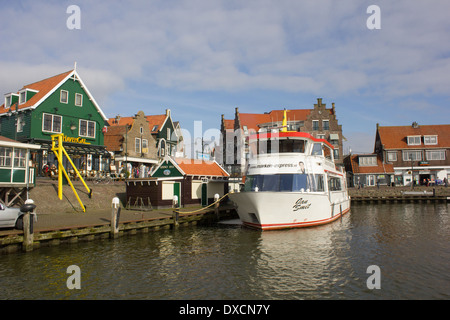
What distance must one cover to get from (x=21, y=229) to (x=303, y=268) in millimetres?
13435

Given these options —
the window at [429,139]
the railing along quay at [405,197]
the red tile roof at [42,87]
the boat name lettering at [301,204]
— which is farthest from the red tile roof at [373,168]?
the red tile roof at [42,87]

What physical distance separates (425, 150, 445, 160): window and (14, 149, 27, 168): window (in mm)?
62887

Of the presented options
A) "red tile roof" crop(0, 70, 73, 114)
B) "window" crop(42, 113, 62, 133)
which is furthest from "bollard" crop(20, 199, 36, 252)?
"red tile roof" crop(0, 70, 73, 114)

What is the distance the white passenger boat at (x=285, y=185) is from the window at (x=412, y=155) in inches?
1712

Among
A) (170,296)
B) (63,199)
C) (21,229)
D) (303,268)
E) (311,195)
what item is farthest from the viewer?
(63,199)

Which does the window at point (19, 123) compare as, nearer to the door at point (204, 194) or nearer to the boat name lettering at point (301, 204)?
the door at point (204, 194)

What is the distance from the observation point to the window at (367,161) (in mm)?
58406

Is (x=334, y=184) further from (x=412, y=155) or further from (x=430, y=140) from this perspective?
(x=430, y=140)

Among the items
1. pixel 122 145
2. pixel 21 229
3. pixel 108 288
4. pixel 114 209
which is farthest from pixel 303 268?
pixel 122 145

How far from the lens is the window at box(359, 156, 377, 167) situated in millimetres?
58406

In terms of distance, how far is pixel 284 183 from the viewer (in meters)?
20.5

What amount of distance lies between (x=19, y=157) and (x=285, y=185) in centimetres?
1785
